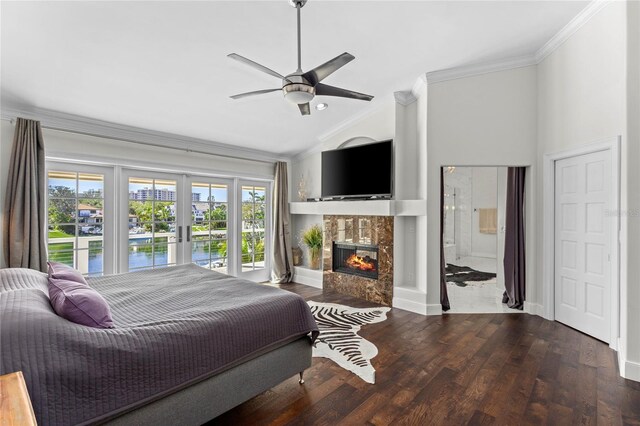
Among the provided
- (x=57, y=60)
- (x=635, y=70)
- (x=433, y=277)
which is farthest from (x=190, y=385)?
(x=635, y=70)

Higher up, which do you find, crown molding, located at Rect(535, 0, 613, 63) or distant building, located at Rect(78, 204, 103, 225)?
crown molding, located at Rect(535, 0, 613, 63)

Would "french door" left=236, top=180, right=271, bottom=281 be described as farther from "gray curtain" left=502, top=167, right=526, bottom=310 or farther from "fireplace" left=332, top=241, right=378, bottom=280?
"gray curtain" left=502, top=167, right=526, bottom=310

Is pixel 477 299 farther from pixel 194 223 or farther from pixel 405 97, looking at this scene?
pixel 194 223

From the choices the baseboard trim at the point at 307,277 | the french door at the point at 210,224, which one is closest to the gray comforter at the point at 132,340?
the french door at the point at 210,224

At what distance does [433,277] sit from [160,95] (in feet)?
12.8

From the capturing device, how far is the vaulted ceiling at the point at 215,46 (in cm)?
232

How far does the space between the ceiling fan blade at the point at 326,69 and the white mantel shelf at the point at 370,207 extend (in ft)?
7.72

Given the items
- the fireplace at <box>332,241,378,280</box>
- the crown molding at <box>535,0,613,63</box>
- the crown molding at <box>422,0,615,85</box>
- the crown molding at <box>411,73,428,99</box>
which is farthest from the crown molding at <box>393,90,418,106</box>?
the fireplace at <box>332,241,378,280</box>

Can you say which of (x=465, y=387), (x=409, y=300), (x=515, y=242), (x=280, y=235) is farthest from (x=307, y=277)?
(x=465, y=387)

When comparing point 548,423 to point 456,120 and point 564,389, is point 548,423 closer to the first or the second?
point 564,389

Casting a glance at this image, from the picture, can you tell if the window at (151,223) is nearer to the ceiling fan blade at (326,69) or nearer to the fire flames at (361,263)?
the fire flames at (361,263)

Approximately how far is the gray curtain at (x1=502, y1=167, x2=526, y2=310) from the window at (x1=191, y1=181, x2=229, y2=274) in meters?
4.39

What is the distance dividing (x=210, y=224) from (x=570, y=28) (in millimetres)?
5381

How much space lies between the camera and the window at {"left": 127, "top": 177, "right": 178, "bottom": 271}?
14.1 ft
